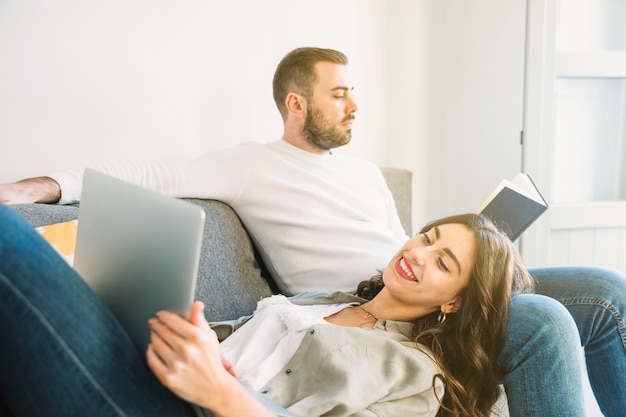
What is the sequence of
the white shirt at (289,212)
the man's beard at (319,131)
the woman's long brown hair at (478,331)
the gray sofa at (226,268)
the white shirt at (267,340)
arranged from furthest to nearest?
1. the man's beard at (319,131)
2. the white shirt at (289,212)
3. the gray sofa at (226,268)
4. the woman's long brown hair at (478,331)
5. the white shirt at (267,340)

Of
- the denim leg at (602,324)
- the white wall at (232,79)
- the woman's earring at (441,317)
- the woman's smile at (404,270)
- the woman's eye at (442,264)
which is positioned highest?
the white wall at (232,79)

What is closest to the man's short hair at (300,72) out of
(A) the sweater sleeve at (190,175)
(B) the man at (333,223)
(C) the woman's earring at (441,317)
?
(B) the man at (333,223)

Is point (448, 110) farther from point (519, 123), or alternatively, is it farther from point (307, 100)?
point (307, 100)

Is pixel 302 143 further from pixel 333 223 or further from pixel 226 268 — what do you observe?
pixel 226 268

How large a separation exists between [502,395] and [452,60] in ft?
6.17

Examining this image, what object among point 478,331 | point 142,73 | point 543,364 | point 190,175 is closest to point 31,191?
point 190,175

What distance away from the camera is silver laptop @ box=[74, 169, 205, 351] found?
Result: 735 millimetres

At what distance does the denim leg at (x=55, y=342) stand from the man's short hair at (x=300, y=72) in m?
1.25

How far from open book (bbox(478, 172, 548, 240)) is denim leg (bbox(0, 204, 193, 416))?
3.77 ft

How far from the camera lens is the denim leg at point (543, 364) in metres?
1.23

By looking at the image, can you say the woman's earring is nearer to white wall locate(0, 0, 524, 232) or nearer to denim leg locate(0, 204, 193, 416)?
denim leg locate(0, 204, 193, 416)

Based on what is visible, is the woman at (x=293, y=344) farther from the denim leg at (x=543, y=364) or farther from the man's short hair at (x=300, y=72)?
the man's short hair at (x=300, y=72)

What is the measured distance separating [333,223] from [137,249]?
947 mm

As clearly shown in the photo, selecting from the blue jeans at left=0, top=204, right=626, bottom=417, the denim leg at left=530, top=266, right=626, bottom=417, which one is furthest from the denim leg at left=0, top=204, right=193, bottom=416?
the denim leg at left=530, top=266, right=626, bottom=417
